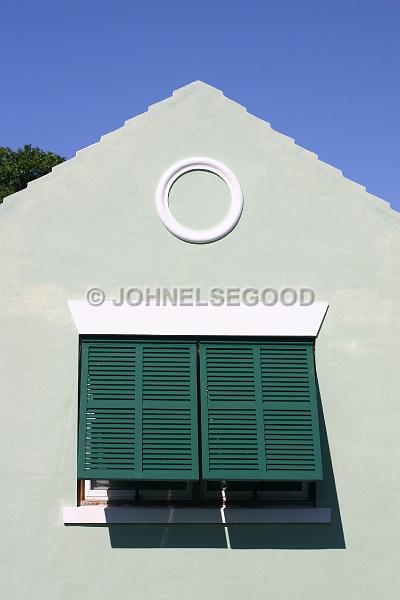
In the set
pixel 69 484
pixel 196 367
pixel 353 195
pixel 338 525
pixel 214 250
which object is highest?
pixel 353 195

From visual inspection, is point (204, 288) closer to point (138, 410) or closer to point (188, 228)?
point (188, 228)

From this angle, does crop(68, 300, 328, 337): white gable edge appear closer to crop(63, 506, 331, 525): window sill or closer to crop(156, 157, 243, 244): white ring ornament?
crop(156, 157, 243, 244): white ring ornament

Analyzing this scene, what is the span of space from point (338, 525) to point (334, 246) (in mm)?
3011

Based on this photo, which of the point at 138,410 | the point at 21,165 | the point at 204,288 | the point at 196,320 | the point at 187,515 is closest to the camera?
the point at 138,410

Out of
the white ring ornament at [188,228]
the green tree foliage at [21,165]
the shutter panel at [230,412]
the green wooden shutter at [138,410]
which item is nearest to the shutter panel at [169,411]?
the green wooden shutter at [138,410]

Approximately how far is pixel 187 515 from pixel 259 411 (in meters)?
1.34

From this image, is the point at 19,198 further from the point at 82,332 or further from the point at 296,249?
the point at 296,249

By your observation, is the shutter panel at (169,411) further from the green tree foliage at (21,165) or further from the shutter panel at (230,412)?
the green tree foliage at (21,165)

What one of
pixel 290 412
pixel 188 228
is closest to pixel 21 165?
pixel 188 228

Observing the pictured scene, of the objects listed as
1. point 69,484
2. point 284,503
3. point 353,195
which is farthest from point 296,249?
point 69,484

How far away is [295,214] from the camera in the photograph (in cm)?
764

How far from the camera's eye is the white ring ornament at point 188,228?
7.53m

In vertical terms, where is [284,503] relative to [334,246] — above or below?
below

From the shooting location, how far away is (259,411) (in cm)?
705
